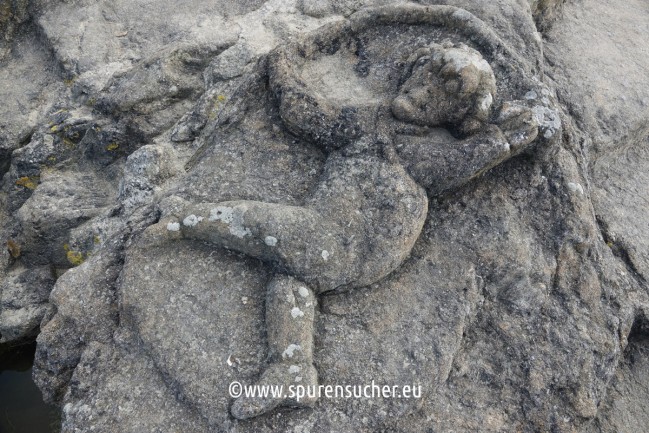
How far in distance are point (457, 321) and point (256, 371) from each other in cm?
118

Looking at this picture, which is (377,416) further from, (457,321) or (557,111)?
(557,111)

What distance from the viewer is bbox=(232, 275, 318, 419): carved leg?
284cm

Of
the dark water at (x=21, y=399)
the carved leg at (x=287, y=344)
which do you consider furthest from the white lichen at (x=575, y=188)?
the dark water at (x=21, y=399)

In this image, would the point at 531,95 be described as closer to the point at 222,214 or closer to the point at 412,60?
the point at 412,60

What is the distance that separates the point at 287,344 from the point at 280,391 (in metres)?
0.24

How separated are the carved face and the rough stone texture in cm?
2

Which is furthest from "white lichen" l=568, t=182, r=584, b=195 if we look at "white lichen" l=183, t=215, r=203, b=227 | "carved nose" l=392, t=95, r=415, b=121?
"white lichen" l=183, t=215, r=203, b=227

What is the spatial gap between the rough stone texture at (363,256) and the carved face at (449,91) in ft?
0.05

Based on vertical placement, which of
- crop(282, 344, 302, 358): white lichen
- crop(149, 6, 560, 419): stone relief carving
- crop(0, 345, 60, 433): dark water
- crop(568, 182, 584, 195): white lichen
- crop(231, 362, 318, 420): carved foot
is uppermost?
crop(149, 6, 560, 419): stone relief carving

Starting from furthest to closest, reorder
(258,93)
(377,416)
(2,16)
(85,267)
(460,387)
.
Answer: (2,16) < (258,93) < (85,267) < (460,387) < (377,416)

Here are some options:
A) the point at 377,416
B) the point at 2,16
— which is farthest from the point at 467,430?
the point at 2,16

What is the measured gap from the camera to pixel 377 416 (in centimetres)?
296

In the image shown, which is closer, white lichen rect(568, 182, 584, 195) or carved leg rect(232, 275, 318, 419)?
carved leg rect(232, 275, 318, 419)

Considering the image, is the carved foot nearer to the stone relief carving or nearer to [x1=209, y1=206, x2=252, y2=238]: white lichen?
Answer: the stone relief carving
